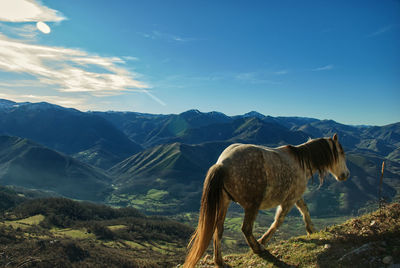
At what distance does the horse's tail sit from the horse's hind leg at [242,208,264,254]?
102cm

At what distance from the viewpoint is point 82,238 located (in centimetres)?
6969

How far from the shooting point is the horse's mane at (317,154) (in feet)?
33.1

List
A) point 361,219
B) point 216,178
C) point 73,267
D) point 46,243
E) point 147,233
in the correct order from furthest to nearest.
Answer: point 147,233 → point 46,243 → point 73,267 → point 361,219 → point 216,178

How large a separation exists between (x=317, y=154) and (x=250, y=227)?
4.44 m

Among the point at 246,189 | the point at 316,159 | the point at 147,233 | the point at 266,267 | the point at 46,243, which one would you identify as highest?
the point at 316,159

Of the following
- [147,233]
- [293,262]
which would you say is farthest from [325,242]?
[147,233]

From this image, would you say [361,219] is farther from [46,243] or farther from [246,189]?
[46,243]

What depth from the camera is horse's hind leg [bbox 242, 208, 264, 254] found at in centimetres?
817

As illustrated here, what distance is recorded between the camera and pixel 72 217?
3701 inches

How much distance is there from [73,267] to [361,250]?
39108 mm

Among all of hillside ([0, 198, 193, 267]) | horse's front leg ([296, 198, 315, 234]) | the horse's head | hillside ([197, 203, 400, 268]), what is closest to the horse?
horse's front leg ([296, 198, 315, 234])

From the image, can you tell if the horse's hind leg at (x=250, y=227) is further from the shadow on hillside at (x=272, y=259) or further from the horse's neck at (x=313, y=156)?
the horse's neck at (x=313, y=156)

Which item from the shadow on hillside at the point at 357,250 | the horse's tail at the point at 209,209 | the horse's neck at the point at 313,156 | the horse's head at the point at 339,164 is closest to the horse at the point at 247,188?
the horse's tail at the point at 209,209

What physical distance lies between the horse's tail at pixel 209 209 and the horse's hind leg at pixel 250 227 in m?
1.02
